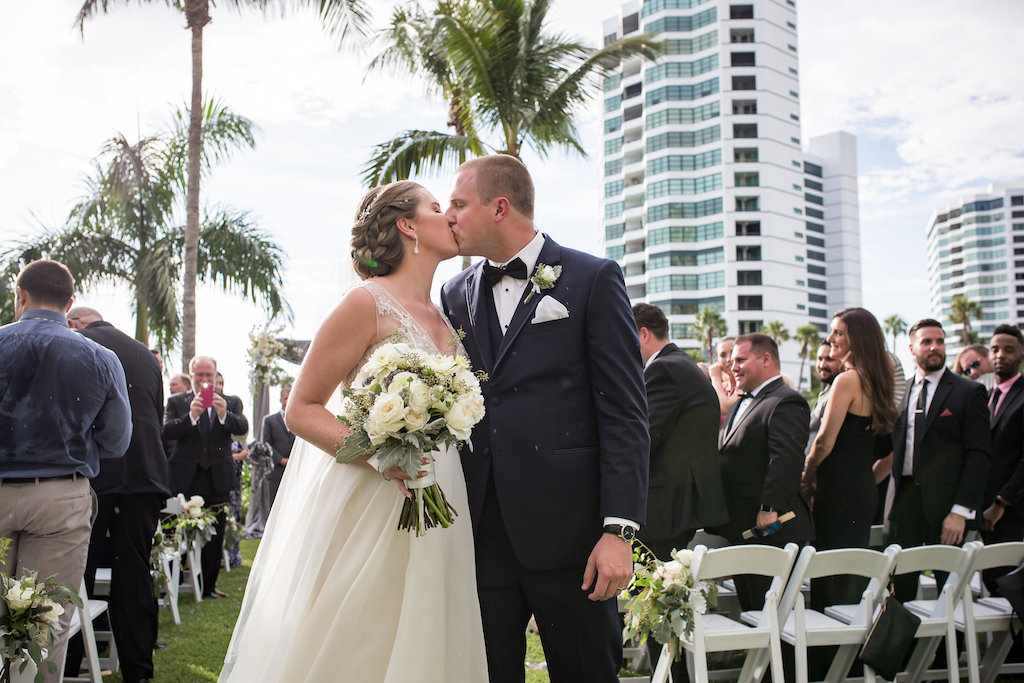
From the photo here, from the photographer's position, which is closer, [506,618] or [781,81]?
[506,618]

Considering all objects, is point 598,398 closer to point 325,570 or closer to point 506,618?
point 506,618

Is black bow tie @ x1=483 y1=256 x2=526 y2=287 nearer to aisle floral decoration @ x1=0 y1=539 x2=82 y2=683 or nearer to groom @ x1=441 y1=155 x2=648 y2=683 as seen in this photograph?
groom @ x1=441 y1=155 x2=648 y2=683

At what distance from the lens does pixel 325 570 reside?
9.07ft

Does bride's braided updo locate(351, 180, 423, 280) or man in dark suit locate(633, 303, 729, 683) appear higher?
bride's braided updo locate(351, 180, 423, 280)

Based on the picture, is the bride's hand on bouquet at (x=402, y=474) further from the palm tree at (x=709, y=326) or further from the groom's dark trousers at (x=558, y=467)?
the palm tree at (x=709, y=326)

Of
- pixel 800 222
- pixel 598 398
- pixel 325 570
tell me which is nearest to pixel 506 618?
pixel 325 570

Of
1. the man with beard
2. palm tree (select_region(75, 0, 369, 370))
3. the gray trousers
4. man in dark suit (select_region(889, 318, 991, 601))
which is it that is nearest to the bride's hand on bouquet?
the gray trousers

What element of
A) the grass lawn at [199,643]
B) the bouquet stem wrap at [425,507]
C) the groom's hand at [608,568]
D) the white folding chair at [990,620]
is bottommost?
the grass lawn at [199,643]

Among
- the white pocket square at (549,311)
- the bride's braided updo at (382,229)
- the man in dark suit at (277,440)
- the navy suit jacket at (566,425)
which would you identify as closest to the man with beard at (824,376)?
the navy suit jacket at (566,425)

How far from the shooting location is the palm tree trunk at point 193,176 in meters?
12.4

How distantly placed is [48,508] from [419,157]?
28.2 ft

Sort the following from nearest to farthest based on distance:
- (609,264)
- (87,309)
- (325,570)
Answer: (325,570) < (609,264) < (87,309)

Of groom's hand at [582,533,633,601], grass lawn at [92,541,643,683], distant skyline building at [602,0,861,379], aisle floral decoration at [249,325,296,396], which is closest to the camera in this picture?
groom's hand at [582,533,633,601]

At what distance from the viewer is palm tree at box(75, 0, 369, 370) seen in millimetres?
11789
